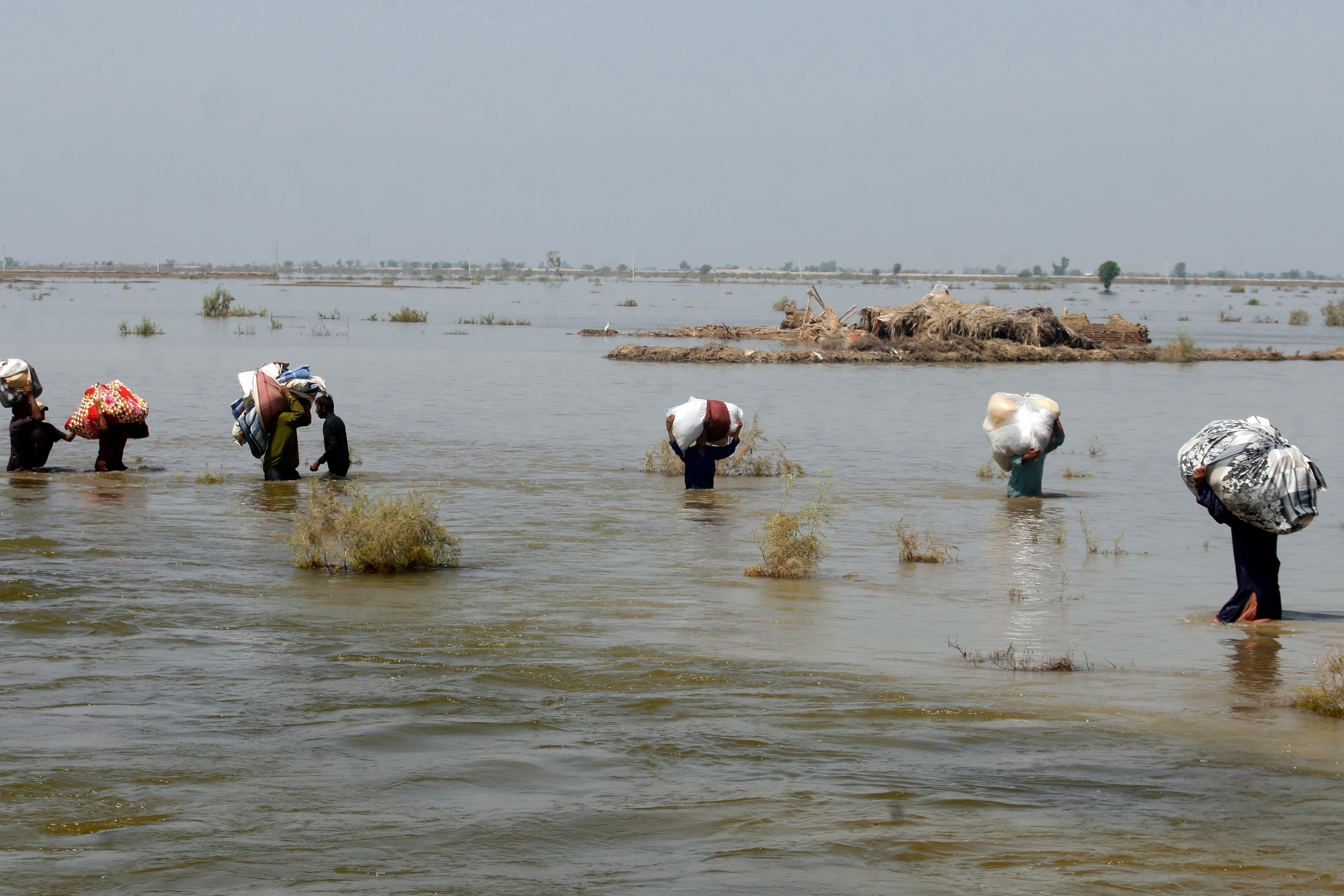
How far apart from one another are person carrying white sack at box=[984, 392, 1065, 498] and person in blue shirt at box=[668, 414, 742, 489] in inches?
106

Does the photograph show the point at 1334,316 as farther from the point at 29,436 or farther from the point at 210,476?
the point at 29,436

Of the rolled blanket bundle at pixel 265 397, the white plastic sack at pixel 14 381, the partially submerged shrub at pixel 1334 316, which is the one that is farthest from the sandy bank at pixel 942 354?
the partially submerged shrub at pixel 1334 316

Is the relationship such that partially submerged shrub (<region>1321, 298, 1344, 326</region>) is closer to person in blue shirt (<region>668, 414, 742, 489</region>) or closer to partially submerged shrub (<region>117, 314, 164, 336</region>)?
partially submerged shrub (<region>117, 314, 164, 336</region>)

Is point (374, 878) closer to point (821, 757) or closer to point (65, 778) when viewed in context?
point (65, 778)

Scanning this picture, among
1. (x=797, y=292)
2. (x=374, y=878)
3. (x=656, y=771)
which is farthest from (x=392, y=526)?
(x=797, y=292)

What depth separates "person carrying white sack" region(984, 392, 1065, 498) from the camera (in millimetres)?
14047

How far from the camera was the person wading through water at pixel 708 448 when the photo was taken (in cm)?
1423

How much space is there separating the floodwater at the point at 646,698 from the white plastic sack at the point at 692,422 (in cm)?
64

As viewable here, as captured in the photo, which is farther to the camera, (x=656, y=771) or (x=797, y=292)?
(x=797, y=292)

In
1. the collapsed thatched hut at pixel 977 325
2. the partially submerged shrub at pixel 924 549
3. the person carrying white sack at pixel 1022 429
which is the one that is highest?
the collapsed thatched hut at pixel 977 325

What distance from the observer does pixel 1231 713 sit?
21.0 ft

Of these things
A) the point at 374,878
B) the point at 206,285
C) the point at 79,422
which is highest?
the point at 206,285

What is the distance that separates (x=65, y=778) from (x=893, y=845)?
3.19 metres

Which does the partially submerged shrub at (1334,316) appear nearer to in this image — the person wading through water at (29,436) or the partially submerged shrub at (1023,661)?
the person wading through water at (29,436)
